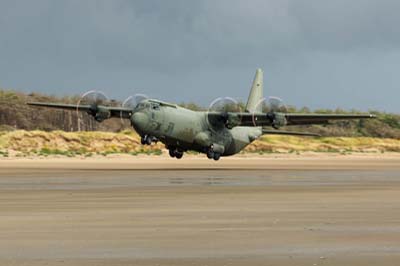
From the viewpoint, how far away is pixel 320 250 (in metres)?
17.3

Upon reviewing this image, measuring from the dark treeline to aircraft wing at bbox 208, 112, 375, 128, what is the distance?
7347 centimetres

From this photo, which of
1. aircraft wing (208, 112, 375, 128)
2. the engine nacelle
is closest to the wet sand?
the engine nacelle

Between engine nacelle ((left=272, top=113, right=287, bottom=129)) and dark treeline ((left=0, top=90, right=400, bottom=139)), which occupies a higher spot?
engine nacelle ((left=272, top=113, right=287, bottom=129))

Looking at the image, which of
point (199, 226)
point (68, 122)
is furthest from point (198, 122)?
point (68, 122)

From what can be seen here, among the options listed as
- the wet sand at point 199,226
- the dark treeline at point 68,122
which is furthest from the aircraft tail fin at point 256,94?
the dark treeline at point 68,122

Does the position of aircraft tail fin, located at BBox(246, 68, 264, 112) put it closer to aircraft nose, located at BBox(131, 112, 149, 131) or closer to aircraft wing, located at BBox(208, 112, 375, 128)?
aircraft wing, located at BBox(208, 112, 375, 128)

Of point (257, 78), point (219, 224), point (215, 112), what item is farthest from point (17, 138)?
point (219, 224)

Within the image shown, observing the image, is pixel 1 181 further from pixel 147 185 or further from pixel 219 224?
pixel 219 224

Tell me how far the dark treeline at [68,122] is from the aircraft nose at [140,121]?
7748 cm

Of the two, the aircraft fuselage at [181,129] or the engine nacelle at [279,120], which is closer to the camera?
the aircraft fuselage at [181,129]

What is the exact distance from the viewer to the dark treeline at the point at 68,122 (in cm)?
15412

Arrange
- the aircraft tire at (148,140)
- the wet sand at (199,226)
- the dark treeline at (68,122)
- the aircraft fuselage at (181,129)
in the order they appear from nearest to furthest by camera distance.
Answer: the wet sand at (199,226) < the aircraft tire at (148,140) < the aircraft fuselage at (181,129) < the dark treeline at (68,122)

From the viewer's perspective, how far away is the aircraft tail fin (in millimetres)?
91162

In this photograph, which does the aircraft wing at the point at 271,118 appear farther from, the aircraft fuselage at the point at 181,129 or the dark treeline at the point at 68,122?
the dark treeline at the point at 68,122
